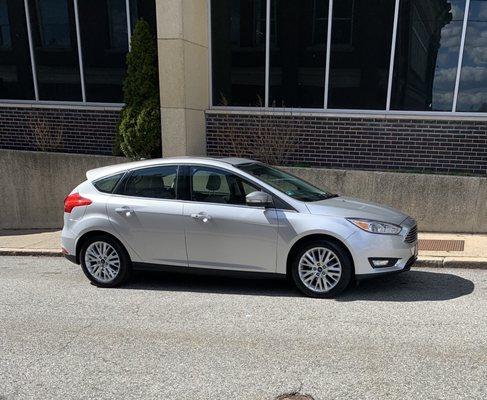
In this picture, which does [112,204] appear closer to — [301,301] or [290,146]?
[301,301]

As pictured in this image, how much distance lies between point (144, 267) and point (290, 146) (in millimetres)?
4738

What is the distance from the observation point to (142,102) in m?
9.47

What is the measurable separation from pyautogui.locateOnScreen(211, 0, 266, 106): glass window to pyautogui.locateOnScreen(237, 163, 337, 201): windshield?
396 centimetres

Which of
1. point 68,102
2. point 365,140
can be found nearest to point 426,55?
point 365,140

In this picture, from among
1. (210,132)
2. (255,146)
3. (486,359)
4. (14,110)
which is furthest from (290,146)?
(14,110)

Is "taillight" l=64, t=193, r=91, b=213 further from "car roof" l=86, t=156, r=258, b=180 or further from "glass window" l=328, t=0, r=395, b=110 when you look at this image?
"glass window" l=328, t=0, r=395, b=110

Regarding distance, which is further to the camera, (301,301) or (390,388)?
(301,301)

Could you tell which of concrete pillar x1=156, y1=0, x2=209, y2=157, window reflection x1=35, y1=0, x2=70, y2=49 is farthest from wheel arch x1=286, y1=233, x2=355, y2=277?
window reflection x1=35, y1=0, x2=70, y2=49

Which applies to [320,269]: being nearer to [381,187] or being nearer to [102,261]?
[102,261]

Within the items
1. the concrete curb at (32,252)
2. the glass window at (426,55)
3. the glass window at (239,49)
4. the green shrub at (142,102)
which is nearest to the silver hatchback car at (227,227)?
the concrete curb at (32,252)

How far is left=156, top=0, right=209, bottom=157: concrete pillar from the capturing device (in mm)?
8742

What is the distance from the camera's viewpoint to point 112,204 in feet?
18.3

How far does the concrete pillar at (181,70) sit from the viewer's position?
344 inches

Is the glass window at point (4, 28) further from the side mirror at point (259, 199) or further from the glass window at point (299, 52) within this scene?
the side mirror at point (259, 199)
